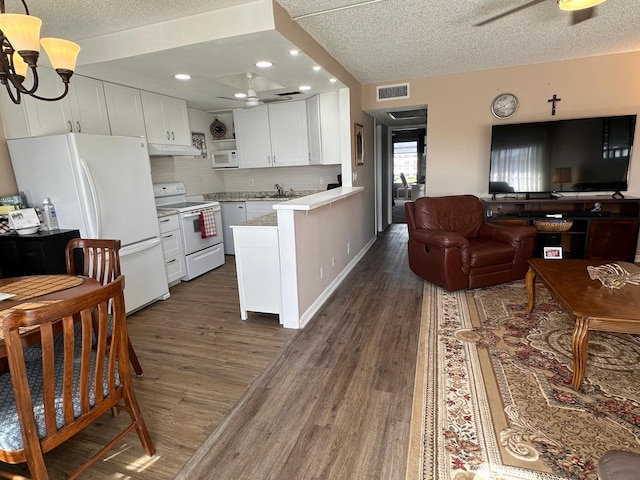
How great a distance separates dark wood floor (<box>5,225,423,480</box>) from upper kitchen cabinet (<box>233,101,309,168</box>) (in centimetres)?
247

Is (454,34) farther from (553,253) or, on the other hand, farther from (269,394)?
(269,394)

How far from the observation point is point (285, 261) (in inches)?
110

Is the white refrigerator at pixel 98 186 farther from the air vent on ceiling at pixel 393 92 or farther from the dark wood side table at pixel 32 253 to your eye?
the air vent on ceiling at pixel 393 92

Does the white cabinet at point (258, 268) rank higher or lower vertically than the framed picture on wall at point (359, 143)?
lower

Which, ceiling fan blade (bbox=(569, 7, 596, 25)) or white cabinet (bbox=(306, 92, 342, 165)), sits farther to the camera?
white cabinet (bbox=(306, 92, 342, 165))

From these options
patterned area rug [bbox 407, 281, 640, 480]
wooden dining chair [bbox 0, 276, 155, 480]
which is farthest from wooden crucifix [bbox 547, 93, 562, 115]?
wooden dining chair [bbox 0, 276, 155, 480]

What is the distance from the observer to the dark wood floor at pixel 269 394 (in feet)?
5.21

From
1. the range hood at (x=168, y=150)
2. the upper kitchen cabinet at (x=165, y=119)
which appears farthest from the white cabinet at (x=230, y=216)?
the upper kitchen cabinet at (x=165, y=119)

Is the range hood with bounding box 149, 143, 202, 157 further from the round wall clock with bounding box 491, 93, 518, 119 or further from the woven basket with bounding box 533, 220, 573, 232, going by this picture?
the woven basket with bounding box 533, 220, 573, 232

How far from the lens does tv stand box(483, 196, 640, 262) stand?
3.94 meters

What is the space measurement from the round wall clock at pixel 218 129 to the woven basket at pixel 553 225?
15.1 feet

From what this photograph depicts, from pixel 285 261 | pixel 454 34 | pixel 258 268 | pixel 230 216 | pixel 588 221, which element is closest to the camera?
pixel 285 261

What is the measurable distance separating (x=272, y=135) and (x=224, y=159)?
3.09 ft

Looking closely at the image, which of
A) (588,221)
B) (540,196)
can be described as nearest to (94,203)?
(540,196)
